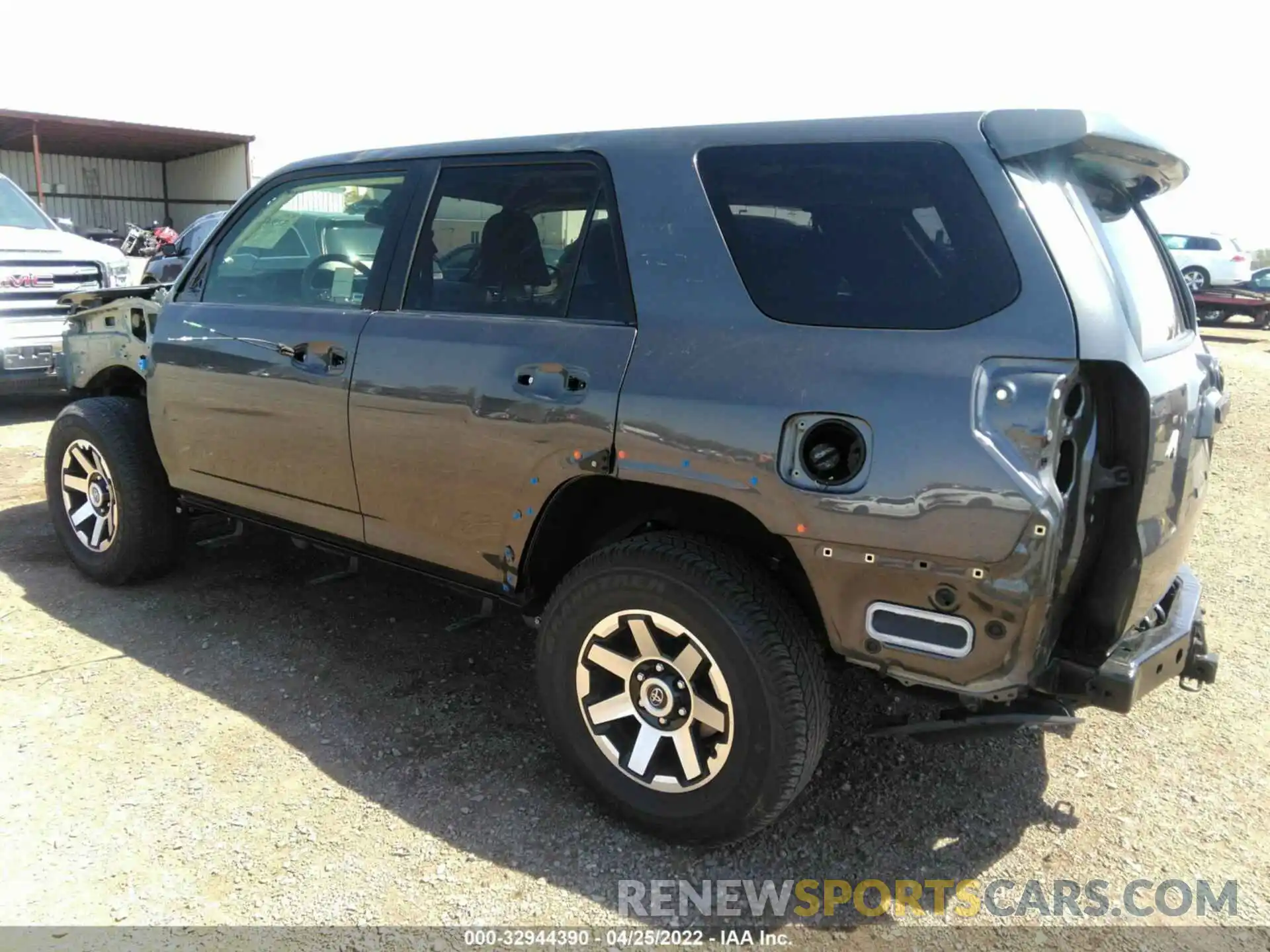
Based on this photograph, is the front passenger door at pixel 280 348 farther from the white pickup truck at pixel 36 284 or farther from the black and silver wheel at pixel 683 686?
the white pickup truck at pixel 36 284

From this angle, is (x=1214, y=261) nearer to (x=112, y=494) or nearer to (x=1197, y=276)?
(x=1197, y=276)

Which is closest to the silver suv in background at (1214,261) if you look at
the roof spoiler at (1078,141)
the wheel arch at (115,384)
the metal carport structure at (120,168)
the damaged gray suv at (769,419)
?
the roof spoiler at (1078,141)

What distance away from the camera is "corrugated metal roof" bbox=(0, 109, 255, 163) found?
793 inches

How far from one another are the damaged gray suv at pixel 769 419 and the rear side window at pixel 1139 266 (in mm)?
17

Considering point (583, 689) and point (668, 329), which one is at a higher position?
point (668, 329)

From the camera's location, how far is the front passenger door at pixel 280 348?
345 centimetres

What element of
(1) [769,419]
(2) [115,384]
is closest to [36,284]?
(2) [115,384]

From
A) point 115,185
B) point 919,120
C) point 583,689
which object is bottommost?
point 583,689

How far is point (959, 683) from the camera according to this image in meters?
2.33

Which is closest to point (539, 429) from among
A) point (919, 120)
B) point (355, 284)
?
point (355, 284)

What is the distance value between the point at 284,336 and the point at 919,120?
2.35m

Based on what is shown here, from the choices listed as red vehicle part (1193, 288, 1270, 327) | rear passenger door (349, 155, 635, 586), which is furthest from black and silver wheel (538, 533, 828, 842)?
red vehicle part (1193, 288, 1270, 327)

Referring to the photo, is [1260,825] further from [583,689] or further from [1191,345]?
[583,689]

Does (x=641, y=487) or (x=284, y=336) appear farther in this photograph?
(x=284, y=336)
